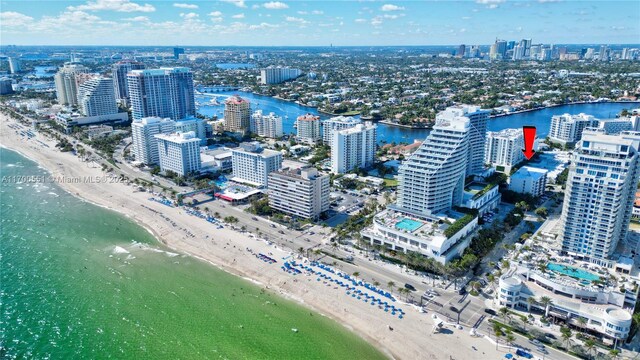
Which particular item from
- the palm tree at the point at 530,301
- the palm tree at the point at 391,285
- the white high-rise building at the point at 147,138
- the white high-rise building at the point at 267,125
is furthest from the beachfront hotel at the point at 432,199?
the white high-rise building at the point at 267,125

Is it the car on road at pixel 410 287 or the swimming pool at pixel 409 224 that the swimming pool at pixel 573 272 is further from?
the swimming pool at pixel 409 224

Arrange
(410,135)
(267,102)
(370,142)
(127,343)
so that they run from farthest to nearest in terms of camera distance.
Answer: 1. (267,102)
2. (410,135)
3. (370,142)
4. (127,343)

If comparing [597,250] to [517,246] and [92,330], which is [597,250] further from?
[92,330]

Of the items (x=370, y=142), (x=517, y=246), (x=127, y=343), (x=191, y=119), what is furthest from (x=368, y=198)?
(x=191, y=119)

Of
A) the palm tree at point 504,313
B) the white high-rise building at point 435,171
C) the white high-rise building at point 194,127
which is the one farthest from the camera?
the white high-rise building at point 194,127

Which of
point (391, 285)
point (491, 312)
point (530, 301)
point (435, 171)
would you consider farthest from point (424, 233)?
point (530, 301)

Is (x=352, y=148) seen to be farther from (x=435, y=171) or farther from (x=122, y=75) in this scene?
(x=122, y=75)
